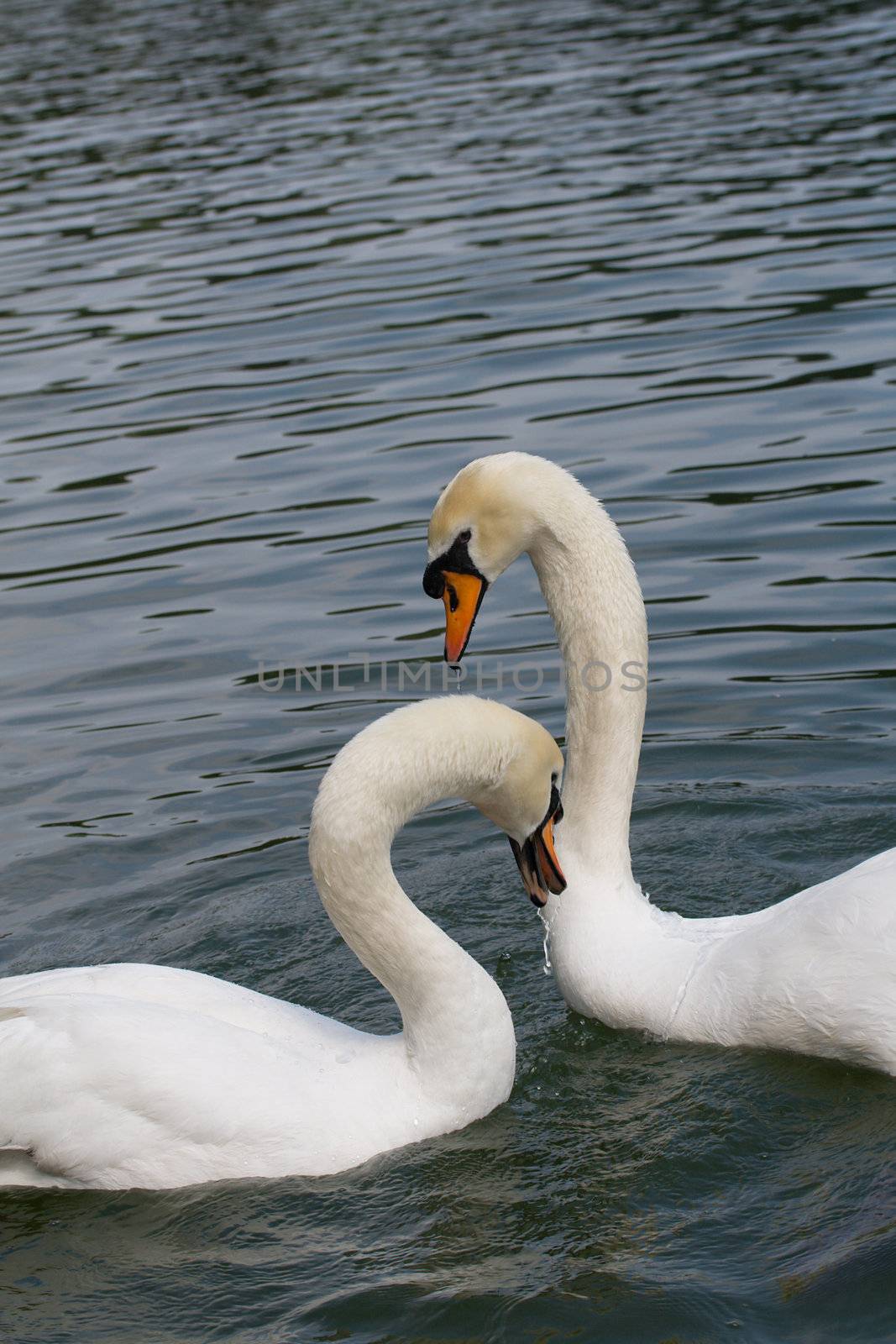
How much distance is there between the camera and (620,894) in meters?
5.96

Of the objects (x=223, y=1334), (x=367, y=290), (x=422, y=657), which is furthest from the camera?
(x=367, y=290)

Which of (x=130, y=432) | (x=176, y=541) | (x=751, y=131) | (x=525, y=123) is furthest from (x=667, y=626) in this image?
(x=525, y=123)

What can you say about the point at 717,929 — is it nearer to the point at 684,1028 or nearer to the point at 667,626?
the point at 684,1028

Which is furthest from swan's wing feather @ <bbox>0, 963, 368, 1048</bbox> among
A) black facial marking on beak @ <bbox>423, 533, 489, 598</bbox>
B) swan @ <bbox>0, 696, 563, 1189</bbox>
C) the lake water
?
black facial marking on beak @ <bbox>423, 533, 489, 598</bbox>

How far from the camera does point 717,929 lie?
5758mm

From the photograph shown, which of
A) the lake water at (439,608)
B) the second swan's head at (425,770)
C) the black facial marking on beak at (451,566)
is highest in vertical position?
the black facial marking on beak at (451,566)

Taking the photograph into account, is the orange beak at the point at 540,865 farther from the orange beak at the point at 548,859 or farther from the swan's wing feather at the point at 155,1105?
the swan's wing feather at the point at 155,1105

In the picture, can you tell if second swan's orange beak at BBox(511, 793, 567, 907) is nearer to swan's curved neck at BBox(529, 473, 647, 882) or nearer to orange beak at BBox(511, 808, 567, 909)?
orange beak at BBox(511, 808, 567, 909)

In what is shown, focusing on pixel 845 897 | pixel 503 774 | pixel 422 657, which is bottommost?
pixel 422 657

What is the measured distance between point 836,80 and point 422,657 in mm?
12793

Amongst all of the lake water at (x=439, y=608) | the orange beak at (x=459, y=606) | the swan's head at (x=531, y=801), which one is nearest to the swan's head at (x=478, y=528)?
the orange beak at (x=459, y=606)

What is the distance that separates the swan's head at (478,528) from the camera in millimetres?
5949

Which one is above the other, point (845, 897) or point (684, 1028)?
point (845, 897)

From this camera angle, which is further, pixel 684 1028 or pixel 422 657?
pixel 422 657
